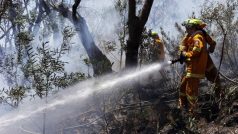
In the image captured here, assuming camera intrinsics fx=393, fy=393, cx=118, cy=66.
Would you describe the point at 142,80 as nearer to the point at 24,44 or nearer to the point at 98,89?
the point at 98,89

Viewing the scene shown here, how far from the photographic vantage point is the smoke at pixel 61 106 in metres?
7.84

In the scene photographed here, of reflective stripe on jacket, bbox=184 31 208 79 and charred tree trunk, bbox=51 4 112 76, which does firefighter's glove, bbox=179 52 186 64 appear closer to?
reflective stripe on jacket, bbox=184 31 208 79

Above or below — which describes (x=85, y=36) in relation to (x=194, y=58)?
above

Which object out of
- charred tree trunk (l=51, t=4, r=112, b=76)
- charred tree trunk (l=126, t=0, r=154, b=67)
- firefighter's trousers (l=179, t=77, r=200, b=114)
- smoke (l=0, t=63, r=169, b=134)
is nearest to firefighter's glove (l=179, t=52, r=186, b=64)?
firefighter's trousers (l=179, t=77, r=200, b=114)

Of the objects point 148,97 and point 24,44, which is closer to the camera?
point 24,44

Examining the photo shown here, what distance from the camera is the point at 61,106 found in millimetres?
8664

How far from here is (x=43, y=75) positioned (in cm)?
606

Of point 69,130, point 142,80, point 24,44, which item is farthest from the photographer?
point 142,80

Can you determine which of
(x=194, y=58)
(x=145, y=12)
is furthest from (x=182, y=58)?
(x=145, y=12)

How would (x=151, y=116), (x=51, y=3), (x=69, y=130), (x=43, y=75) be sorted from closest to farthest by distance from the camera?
(x=43, y=75) < (x=151, y=116) < (x=69, y=130) < (x=51, y=3)

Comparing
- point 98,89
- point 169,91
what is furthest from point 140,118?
point 169,91

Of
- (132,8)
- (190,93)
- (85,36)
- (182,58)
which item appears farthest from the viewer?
(85,36)

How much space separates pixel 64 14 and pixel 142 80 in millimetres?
3684

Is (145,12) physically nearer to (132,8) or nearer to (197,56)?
(132,8)
